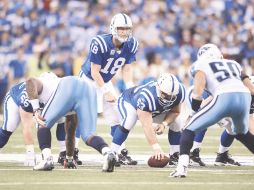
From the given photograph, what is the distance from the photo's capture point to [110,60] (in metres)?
9.07

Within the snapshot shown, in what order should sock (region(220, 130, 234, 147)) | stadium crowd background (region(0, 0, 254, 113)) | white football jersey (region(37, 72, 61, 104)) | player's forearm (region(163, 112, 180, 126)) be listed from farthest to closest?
stadium crowd background (region(0, 0, 254, 113)), sock (region(220, 130, 234, 147)), player's forearm (region(163, 112, 180, 126)), white football jersey (region(37, 72, 61, 104))

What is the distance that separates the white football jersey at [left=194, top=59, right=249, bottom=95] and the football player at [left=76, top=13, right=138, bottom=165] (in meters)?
1.78

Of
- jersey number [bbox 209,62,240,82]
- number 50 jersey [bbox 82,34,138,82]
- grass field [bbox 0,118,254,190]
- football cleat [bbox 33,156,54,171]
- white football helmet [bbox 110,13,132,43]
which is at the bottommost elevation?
grass field [bbox 0,118,254,190]

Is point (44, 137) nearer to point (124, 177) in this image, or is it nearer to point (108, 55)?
point (124, 177)

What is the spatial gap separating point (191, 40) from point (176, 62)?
3.86 ft

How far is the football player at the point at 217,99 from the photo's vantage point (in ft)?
23.3

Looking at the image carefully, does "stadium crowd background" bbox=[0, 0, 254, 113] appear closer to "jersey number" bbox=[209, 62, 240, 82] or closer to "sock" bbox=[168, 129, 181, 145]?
"sock" bbox=[168, 129, 181, 145]

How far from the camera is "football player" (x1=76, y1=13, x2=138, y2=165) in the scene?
887cm

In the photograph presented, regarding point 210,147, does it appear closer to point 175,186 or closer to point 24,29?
point 175,186

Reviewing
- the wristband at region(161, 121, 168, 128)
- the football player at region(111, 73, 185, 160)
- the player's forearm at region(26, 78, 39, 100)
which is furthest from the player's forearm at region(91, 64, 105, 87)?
the player's forearm at region(26, 78, 39, 100)

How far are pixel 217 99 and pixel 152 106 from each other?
1166 mm

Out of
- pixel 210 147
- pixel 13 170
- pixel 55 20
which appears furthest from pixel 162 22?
pixel 13 170

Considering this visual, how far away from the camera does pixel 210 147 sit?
1114 cm

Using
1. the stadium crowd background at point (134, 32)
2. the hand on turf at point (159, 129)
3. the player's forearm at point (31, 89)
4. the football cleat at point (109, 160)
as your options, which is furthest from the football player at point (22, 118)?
the stadium crowd background at point (134, 32)
